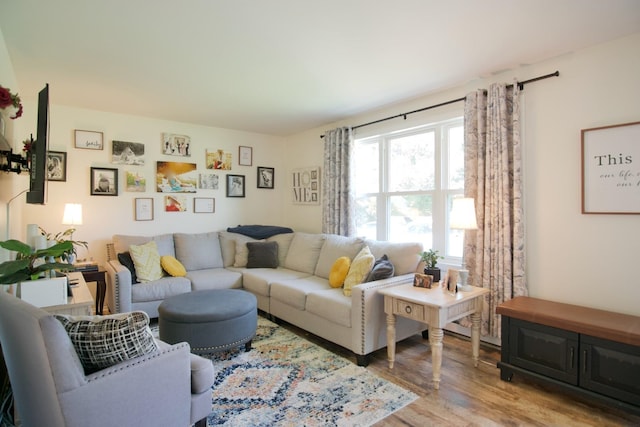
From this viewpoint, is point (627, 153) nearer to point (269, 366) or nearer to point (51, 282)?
point (269, 366)

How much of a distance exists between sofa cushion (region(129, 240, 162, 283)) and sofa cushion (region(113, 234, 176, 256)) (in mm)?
245

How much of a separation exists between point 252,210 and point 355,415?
12.6ft

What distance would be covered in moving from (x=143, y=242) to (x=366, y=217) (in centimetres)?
279

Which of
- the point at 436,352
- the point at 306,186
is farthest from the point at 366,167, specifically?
the point at 436,352

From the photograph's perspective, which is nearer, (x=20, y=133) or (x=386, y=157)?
(x=20, y=133)

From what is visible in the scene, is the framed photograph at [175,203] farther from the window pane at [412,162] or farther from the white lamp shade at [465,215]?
the white lamp shade at [465,215]

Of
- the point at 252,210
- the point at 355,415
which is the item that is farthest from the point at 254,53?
the point at 252,210

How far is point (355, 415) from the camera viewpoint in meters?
2.12

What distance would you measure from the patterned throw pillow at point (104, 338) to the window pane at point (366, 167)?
131 inches

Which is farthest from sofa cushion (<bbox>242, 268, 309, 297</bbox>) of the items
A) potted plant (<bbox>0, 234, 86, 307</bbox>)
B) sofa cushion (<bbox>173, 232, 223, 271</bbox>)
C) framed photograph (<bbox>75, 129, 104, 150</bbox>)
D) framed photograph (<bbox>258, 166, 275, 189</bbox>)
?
framed photograph (<bbox>75, 129, 104, 150</bbox>)

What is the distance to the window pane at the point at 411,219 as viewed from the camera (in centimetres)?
373

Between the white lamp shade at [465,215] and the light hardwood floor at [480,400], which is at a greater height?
the white lamp shade at [465,215]

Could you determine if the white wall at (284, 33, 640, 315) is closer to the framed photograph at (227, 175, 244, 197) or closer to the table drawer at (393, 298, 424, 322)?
the table drawer at (393, 298, 424, 322)

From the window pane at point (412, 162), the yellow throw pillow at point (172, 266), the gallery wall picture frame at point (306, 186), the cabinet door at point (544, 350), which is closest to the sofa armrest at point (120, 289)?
the yellow throw pillow at point (172, 266)
